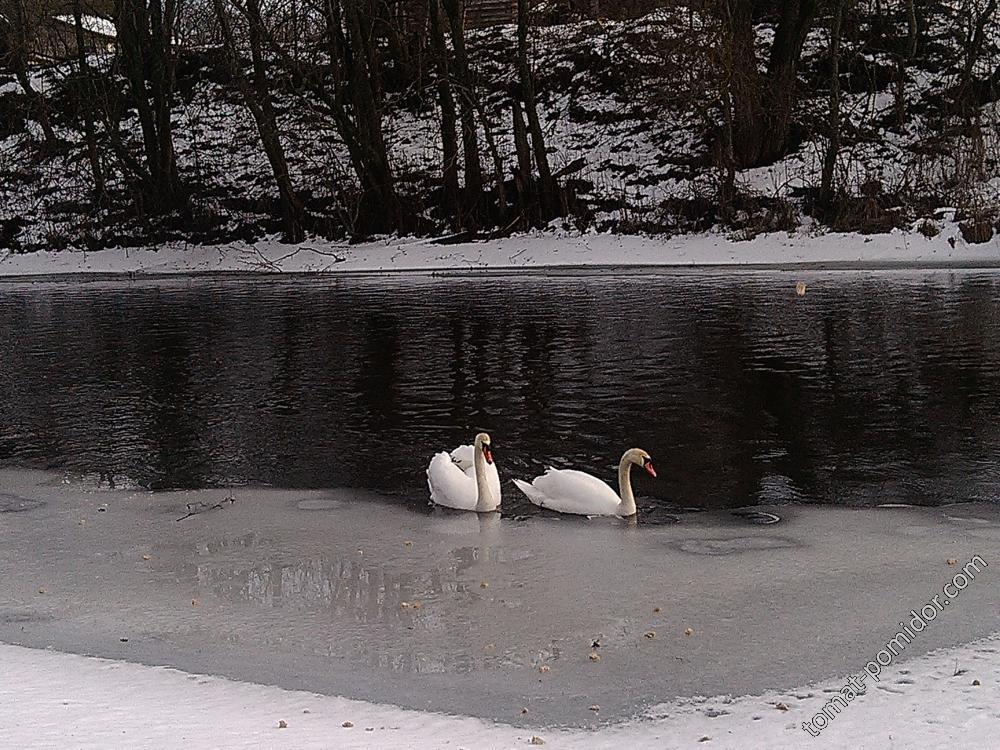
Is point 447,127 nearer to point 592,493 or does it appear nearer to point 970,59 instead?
point 970,59

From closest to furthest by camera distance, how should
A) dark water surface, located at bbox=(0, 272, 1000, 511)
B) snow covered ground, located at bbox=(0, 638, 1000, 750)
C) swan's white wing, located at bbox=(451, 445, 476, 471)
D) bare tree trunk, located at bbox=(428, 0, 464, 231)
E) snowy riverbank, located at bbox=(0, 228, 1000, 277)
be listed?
snow covered ground, located at bbox=(0, 638, 1000, 750)
swan's white wing, located at bbox=(451, 445, 476, 471)
dark water surface, located at bbox=(0, 272, 1000, 511)
snowy riverbank, located at bbox=(0, 228, 1000, 277)
bare tree trunk, located at bbox=(428, 0, 464, 231)

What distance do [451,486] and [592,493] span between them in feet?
3.29

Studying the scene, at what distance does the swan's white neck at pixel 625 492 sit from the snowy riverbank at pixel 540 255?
702 inches

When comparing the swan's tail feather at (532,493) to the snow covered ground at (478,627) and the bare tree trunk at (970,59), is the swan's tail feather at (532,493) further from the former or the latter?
the bare tree trunk at (970,59)

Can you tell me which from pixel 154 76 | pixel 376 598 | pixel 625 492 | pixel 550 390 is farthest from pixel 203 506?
pixel 154 76

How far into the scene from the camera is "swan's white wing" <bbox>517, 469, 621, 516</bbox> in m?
8.35

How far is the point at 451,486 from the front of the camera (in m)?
8.66

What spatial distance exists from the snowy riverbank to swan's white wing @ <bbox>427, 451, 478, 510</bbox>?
1791 cm

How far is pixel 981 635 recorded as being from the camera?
5941 millimetres

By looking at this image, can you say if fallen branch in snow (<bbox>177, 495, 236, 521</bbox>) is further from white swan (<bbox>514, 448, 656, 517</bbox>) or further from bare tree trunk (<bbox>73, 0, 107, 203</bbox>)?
bare tree trunk (<bbox>73, 0, 107, 203</bbox>)

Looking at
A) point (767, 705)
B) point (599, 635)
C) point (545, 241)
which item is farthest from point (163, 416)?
point (545, 241)

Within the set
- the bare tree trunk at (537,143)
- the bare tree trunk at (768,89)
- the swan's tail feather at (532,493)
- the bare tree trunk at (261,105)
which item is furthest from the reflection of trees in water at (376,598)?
the bare tree trunk at (261,105)

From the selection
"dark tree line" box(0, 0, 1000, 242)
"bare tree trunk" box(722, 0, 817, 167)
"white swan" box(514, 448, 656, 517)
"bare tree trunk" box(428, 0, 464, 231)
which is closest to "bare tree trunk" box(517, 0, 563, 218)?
"dark tree line" box(0, 0, 1000, 242)

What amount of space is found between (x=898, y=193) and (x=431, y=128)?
47.3 ft
